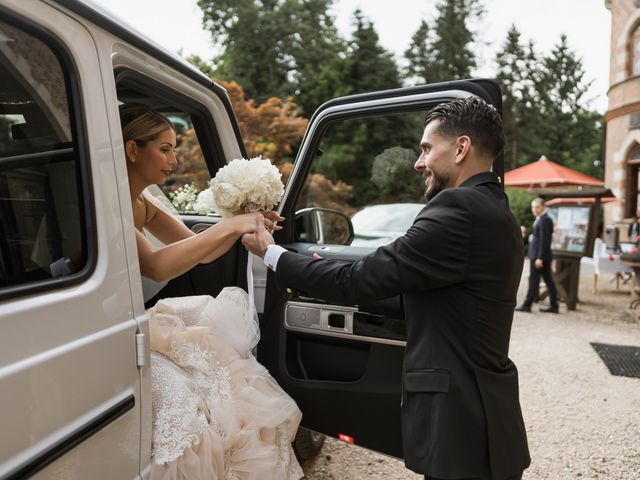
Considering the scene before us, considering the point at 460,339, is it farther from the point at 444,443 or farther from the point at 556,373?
the point at 556,373

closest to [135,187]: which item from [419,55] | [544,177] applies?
[544,177]

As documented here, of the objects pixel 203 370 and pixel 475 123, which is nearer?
pixel 475 123

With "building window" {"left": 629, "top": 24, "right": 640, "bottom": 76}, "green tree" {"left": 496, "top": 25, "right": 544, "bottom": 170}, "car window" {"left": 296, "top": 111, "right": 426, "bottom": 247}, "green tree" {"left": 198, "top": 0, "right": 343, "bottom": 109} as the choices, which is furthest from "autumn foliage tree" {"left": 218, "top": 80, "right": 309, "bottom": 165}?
"green tree" {"left": 496, "top": 25, "right": 544, "bottom": 170}

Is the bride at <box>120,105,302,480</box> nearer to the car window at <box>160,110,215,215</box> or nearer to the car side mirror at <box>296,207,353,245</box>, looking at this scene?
the car window at <box>160,110,215,215</box>

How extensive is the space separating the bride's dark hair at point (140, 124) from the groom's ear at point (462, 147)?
1.32 metres

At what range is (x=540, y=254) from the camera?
9062mm

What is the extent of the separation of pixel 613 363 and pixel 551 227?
3.13 metres

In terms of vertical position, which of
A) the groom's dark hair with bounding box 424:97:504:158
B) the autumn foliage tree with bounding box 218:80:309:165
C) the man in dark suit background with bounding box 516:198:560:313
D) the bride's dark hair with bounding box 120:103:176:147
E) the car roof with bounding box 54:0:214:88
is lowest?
the man in dark suit background with bounding box 516:198:560:313

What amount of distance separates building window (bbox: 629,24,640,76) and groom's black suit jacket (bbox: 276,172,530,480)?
63.0 feet

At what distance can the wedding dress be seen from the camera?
177cm

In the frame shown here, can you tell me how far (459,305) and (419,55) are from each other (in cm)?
4123

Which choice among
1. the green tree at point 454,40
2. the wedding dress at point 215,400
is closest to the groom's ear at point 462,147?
the wedding dress at point 215,400

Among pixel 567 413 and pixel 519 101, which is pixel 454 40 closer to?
pixel 519 101

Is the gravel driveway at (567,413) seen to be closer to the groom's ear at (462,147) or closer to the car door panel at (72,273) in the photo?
the car door panel at (72,273)
